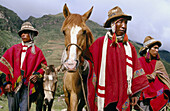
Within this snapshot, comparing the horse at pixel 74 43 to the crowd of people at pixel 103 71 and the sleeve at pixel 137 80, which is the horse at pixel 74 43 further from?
the sleeve at pixel 137 80

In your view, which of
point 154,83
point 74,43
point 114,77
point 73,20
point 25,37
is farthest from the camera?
point 154,83

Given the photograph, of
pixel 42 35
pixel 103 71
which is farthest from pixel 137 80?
pixel 42 35

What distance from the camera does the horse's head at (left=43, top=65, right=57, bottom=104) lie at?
3930 mm

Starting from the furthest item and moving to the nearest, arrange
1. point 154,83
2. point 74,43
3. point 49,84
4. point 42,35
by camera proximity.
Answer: point 42,35, point 154,83, point 49,84, point 74,43

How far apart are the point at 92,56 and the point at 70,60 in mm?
889

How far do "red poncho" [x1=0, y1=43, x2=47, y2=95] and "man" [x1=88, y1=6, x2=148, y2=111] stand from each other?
1709 mm

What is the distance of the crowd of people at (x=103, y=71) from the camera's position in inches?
100

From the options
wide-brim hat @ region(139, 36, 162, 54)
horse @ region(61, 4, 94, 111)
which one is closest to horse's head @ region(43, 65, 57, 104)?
horse @ region(61, 4, 94, 111)

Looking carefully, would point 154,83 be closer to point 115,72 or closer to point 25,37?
point 115,72

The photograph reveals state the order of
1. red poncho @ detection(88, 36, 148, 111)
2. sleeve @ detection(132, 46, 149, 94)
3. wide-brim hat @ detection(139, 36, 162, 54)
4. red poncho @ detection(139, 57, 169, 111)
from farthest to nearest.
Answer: wide-brim hat @ detection(139, 36, 162, 54) → red poncho @ detection(139, 57, 169, 111) → sleeve @ detection(132, 46, 149, 94) → red poncho @ detection(88, 36, 148, 111)

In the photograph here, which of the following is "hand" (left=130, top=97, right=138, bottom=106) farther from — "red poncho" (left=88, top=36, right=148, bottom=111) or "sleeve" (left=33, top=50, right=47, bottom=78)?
"sleeve" (left=33, top=50, right=47, bottom=78)

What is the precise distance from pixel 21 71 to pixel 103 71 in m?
2.13

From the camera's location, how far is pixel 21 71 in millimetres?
3350

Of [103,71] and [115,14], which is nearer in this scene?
[103,71]
